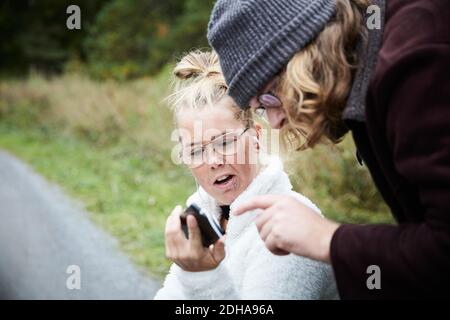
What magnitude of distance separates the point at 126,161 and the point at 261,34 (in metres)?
8.75

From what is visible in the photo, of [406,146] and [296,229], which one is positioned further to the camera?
[296,229]

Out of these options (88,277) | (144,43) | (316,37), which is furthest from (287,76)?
(144,43)

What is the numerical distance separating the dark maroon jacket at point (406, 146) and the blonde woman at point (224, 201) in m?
0.38

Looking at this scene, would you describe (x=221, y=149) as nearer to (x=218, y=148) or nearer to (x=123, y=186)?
(x=218, y=148)

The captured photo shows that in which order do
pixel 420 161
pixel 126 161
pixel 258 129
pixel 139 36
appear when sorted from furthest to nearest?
pixel 139 36, pixel 126 161, pixel 258 129, pixel 420 161

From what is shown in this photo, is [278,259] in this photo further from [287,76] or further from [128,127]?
[128,127]

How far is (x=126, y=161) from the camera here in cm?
1009

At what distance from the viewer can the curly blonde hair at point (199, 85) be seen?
2.38 m

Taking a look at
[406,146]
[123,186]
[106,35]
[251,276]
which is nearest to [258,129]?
[251,276]

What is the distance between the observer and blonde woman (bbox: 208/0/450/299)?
1.22 m

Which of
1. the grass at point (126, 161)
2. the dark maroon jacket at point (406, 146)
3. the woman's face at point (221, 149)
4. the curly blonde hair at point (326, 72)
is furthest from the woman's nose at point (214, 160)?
the dark maroon jacket at point (406, 146)

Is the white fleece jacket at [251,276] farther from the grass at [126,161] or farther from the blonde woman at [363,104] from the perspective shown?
the grass at [126,161]

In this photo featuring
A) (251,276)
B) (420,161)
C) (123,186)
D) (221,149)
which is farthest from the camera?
(123,186)

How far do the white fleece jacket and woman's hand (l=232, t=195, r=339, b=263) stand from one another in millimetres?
259
